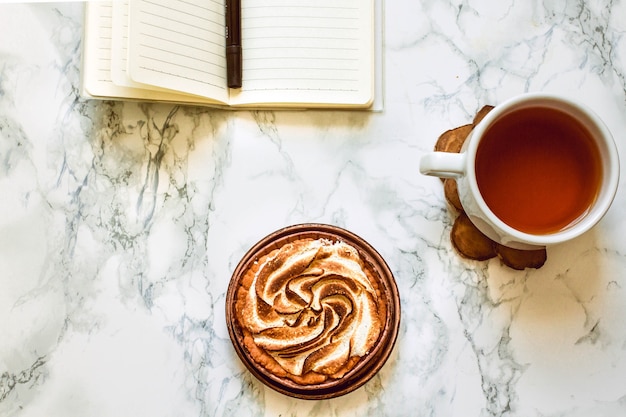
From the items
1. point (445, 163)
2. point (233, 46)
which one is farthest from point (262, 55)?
point (445, 163)

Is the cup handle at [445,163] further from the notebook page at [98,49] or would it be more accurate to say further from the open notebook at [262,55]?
the notebook page at [98,49]

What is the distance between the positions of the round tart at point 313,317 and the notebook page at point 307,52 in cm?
20

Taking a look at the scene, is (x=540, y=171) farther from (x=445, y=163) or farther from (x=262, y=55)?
(x=262, y=55)

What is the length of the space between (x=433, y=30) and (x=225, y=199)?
1.19 ft

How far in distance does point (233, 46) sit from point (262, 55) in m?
0.04

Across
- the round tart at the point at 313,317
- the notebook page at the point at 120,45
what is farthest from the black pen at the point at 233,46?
the round tart at the point at 313,317

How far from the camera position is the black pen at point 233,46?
3.14 ft

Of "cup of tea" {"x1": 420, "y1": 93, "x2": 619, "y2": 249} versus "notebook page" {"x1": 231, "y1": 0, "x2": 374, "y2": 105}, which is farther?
"notebook page" {"x1": 231, "y1": 0, "x2": 374, "y2": 105}

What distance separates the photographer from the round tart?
90 centimetres

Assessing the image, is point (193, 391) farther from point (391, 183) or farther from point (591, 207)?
point (591, 207)

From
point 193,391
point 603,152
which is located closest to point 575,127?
point 603,152

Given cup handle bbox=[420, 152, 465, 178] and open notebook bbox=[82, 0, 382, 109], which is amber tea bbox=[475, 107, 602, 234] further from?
open notebook bbox=[82, 0, 382, 109]

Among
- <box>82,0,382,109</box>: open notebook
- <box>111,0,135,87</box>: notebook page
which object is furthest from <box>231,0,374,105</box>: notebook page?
<box>111,0,135,87</box>: notebook page

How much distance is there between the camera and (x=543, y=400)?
973 mm
